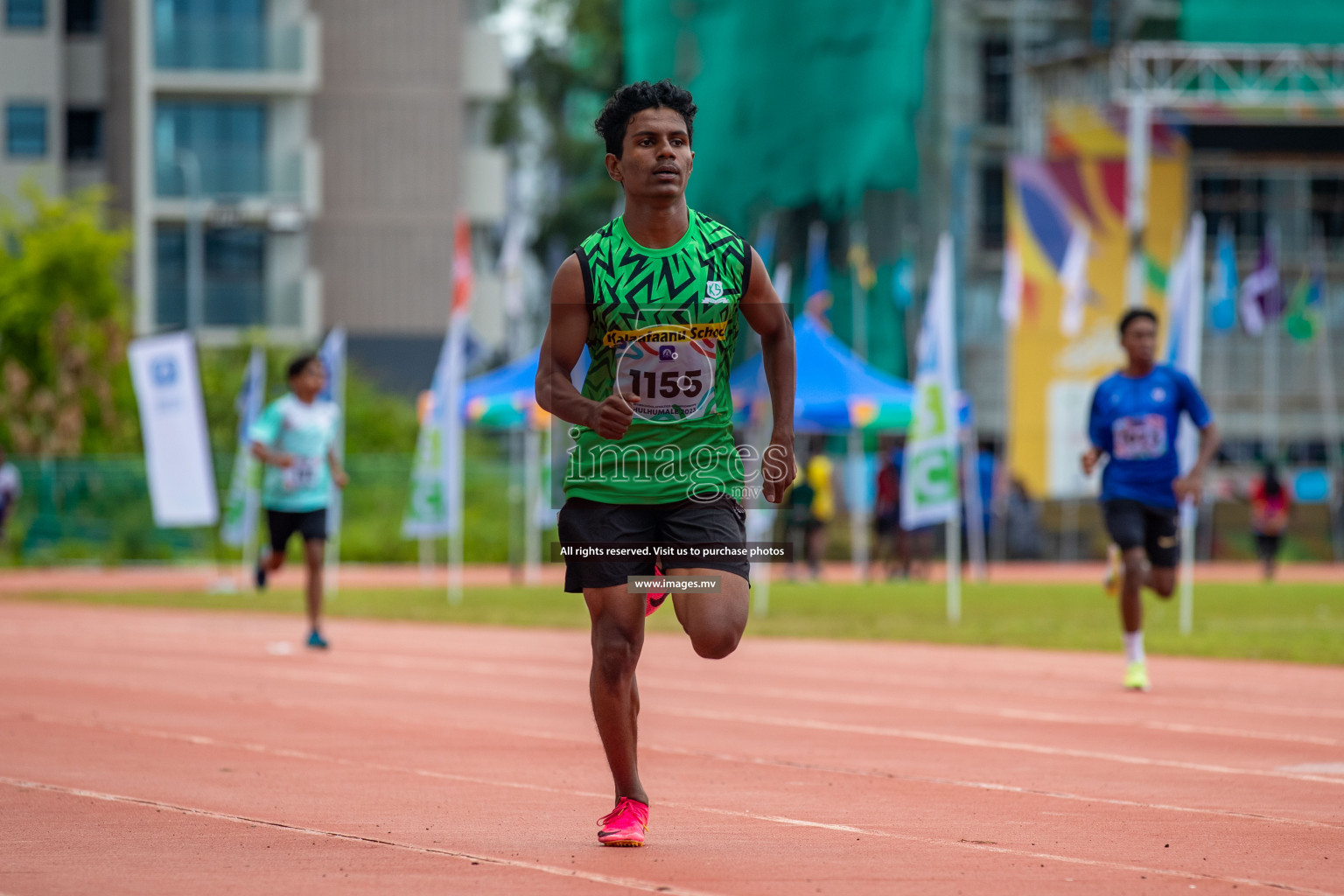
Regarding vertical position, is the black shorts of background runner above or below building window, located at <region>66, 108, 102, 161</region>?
below

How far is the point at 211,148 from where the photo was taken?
48.6 metres

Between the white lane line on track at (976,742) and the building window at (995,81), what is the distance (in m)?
35.9

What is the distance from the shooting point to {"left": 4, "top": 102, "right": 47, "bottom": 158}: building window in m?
48.3

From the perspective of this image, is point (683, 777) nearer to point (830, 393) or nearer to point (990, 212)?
point (830, 393)

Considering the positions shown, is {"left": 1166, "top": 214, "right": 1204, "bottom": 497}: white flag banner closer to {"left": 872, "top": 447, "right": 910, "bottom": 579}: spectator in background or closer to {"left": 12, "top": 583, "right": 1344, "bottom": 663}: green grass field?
{"left": 12, "top": 583, "right": 1344, "bottom": 663}: green grass field

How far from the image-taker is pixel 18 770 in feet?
27.9

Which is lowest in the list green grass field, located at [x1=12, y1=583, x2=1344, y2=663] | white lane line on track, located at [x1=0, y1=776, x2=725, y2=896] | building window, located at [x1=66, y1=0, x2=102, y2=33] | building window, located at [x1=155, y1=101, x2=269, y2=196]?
A: green grass field, located at [x1=12, y1=583, x2=1344, y2=663]

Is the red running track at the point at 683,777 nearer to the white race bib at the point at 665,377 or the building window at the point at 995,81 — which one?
the white race bib at the point at 665,377

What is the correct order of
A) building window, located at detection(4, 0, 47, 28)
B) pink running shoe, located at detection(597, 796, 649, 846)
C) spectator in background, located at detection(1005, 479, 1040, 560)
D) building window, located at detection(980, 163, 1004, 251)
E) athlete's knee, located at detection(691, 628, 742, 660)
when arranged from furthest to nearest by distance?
building window, located at detection(4, 0, 47, 28)
building window, located at detection(980, 163, 1004, 251)
spectator in background, located at detection(1005, 479, 1040, 560)
pink running shoe, located at detection(597, 796, 649, 846)
athlete's knee, located at detection(691, 628, 742, 660)

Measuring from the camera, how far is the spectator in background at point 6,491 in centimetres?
3291

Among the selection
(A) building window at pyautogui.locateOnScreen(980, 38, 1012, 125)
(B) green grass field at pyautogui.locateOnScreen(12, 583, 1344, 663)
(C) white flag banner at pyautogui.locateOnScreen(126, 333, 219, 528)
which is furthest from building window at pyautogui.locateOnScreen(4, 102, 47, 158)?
(C) white flag banner at pyautogui.locateOnScreen(126, 333, 219, 528)

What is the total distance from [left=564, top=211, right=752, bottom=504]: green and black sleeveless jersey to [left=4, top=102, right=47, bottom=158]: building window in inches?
1759

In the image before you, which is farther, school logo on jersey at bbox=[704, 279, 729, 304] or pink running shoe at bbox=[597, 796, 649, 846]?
pink running shoe at bbox=[597, 796, 649, 846]

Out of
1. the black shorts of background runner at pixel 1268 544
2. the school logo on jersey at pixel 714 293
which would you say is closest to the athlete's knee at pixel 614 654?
the school logo on jersey at pixel 714 293
